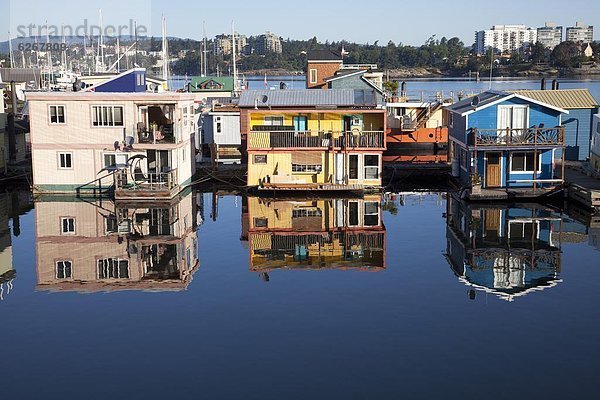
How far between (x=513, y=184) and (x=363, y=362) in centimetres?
2432

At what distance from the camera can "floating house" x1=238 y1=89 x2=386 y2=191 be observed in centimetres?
4091

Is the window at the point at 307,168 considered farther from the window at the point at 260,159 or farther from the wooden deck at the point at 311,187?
the window at the point at 260,159

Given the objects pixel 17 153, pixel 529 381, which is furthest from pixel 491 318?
pixel 17 153

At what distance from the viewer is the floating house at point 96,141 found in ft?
135

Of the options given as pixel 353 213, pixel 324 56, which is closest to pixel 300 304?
pixel 353 213

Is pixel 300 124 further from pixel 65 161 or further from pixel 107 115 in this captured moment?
pixel 65 161

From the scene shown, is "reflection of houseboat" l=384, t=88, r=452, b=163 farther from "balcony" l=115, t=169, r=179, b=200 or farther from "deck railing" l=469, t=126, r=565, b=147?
"balcony" l=115, t=169, r=179, b=200

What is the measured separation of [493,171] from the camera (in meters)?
39.9

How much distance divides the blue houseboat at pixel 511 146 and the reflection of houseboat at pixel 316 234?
5459 mm

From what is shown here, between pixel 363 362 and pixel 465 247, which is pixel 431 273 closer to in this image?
pixel 465 247

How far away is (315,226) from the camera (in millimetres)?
33719

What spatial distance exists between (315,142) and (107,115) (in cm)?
1095

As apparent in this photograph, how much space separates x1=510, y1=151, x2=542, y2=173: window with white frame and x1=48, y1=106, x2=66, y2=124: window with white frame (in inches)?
911

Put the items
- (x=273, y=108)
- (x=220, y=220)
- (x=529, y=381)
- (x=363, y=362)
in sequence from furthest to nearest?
(x=273, y=108) < (x=220, y=220) < (x=363, y=362) < (x=529, y=381)
